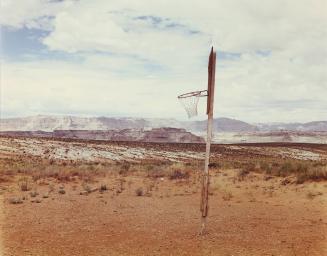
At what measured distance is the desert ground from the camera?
11.4 metres

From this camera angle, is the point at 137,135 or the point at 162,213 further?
the point at 137,135

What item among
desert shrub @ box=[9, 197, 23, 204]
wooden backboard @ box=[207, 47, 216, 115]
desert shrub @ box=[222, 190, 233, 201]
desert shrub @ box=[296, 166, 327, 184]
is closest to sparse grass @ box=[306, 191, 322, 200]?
desert shrub @ box=[296, 166, 327, 184]

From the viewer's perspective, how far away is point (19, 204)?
57.9 ft

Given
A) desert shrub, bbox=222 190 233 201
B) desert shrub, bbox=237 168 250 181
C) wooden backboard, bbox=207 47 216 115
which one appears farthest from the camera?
desert shrub, bbox=237 168 250 181

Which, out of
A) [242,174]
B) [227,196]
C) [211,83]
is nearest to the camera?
[211,83]

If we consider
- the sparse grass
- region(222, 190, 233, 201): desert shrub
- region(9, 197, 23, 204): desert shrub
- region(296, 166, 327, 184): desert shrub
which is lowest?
region(9, 197, 23, 204): desert shrub

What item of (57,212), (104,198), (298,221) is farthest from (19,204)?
(298,221)

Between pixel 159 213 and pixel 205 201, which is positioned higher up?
pixel 205 201

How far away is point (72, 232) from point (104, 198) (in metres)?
7.20

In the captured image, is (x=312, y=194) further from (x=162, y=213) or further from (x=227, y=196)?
(x=162, y=213)

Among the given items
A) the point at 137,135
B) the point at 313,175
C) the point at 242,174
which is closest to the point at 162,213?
the point at 313,175

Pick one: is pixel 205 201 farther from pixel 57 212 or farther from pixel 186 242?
pixel 57 212

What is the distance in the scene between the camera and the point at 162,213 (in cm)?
1644

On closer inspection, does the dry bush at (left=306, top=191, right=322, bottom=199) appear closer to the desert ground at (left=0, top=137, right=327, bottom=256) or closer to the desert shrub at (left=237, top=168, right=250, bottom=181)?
the desert ground at (left=0, top=137, right=327, bottom=256)
